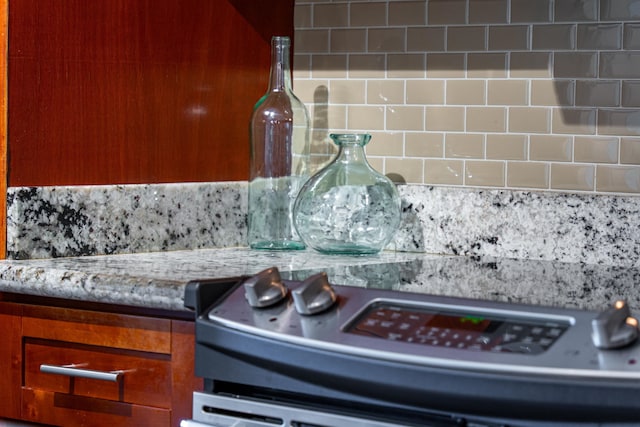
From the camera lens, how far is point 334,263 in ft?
5.80

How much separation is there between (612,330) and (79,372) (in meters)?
0.82

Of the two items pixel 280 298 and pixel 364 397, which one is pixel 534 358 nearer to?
pixel 364 397

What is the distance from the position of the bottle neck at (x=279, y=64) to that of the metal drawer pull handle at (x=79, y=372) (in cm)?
72

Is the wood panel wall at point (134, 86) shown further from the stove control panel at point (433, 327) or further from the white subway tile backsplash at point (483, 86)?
the stove control panel at point (433, 327)

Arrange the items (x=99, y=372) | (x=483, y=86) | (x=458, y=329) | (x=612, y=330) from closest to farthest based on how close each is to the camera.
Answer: (x=612, y=330) → (x=458, y=329) → (x=99, y=372) → (x=483, y=86)

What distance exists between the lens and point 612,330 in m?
1.14

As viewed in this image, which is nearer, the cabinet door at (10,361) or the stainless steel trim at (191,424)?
the stainless steel trim at (191,424)

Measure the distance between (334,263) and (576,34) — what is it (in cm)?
63

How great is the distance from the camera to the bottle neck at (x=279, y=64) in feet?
6.57

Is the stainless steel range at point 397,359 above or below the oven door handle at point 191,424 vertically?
above

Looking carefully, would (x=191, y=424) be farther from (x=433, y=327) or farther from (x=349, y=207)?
(x=349, y=207)

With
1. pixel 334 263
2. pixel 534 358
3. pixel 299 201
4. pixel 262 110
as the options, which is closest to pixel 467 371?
pixel 534 358

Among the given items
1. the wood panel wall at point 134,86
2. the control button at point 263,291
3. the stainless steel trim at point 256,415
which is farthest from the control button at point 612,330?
the wood panel wall at point 134,86

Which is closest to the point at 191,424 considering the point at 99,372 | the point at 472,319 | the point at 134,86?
the point at 99,372
